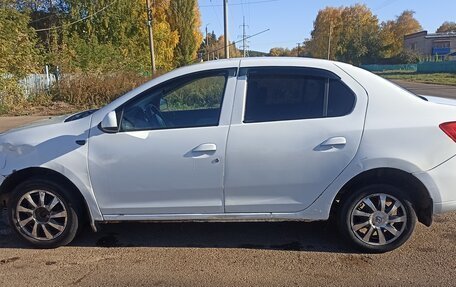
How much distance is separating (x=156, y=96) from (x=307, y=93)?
54.6 inches

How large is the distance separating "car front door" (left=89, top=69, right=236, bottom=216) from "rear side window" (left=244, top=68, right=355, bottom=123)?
22cm

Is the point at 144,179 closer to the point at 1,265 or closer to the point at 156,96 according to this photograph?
the point at 156,96

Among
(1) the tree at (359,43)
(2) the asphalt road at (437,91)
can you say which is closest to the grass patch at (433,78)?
(2) the asphalt road at (437,91)

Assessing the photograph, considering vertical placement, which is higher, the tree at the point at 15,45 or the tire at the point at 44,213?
the tree at the point at 15,45

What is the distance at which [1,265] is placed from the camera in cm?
380

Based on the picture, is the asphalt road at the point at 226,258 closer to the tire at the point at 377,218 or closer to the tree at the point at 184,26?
the tire at the point at 377,218

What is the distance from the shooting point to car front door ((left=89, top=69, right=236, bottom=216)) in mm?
3760

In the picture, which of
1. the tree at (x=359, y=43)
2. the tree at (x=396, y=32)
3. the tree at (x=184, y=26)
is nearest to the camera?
the tree at (x=184, y=26)

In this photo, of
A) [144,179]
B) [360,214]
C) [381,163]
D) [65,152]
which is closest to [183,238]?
[144,179]

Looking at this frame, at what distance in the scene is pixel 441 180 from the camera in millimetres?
3686

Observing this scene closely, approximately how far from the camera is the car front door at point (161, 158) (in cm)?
376

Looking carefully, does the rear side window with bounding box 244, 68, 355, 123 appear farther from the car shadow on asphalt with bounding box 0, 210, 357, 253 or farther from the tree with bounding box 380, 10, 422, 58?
the tree with bounding box 380, 10, 422, 58

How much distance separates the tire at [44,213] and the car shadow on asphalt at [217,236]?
209 mm

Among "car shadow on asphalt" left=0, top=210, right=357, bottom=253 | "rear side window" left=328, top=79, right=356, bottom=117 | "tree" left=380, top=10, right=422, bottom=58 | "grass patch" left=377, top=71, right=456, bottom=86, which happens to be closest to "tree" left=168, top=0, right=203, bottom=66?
"grass patch" left=377, top=71, right=456, bottom=86
